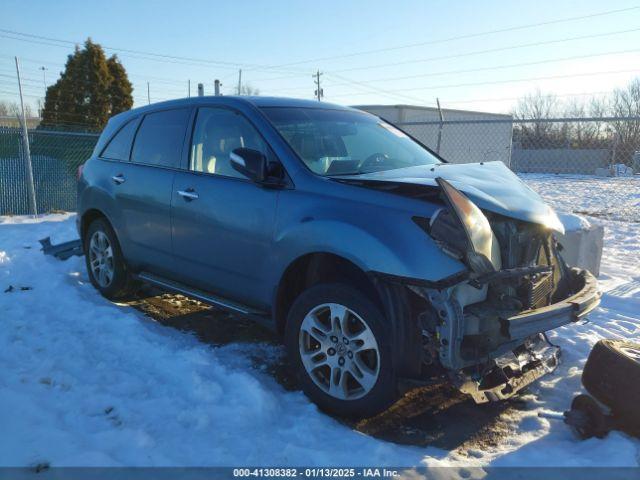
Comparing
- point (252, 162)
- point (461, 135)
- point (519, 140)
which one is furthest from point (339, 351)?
point (519, 140)

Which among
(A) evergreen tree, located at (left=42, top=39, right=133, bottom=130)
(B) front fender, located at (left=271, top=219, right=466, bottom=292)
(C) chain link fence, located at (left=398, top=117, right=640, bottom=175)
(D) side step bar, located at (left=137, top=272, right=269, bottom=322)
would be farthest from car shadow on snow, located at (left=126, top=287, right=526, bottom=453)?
(A) evergreen tree, located at (left=42, top=39, right=133, bottom=130)

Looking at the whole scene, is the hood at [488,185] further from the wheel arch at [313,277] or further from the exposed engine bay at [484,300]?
the wheel arch at [313,277]

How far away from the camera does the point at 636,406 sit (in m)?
2.80

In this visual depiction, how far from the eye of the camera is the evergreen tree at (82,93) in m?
23.6

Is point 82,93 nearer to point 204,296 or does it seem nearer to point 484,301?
point 204,296

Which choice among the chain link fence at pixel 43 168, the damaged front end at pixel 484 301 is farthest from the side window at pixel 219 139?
the chain link fence at pixel 43 168

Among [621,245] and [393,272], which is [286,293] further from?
[621,245]

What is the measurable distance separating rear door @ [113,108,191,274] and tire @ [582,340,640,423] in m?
3.11

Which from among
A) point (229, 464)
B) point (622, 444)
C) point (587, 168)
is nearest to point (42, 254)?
point (229, 464)

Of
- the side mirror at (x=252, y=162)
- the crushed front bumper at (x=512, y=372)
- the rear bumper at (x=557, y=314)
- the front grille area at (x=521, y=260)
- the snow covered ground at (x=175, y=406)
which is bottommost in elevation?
the snow covered ground at (x=175, y=406)

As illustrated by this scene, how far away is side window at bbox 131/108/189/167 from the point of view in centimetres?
433

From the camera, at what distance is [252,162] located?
3357 mm

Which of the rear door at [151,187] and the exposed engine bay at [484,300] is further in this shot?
the rear door at [151,187]

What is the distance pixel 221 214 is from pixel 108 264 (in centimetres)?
197
